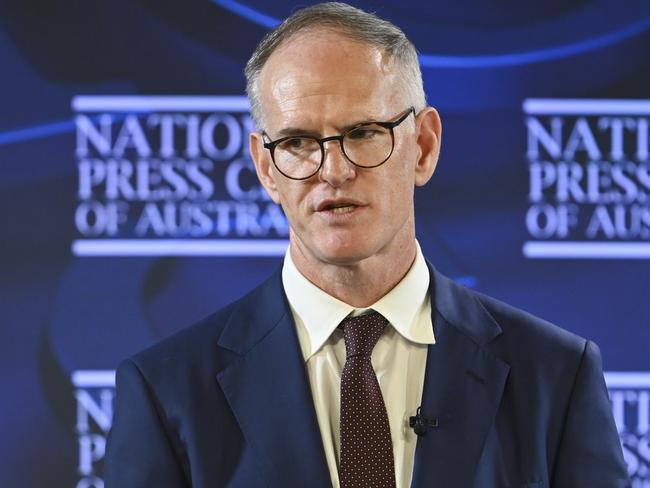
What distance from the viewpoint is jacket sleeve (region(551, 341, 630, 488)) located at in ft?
6.14

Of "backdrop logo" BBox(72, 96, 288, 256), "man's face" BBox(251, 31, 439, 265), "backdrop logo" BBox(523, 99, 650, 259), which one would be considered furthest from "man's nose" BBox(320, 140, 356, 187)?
"backdrop logo" BBox(523, 99, 650, 259)

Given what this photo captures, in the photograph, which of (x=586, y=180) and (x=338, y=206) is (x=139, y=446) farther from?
(x=586, y=180)

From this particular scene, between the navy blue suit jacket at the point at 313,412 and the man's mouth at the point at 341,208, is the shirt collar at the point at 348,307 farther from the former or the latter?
the man's mouth at the point at 341,208

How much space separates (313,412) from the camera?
188 centimetres

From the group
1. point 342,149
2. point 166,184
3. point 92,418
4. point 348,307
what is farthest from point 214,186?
point 342,149

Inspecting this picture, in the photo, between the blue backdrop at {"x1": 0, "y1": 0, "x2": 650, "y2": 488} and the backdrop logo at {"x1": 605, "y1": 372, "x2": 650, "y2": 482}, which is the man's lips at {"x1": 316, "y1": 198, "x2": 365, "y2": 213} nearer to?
the blue backdrop at {"x1": 0, "y1": 0, "x2": 650, "y2": 488}

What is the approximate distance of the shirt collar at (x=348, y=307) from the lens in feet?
6.39

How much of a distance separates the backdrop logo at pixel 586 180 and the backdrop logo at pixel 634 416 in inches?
13.7

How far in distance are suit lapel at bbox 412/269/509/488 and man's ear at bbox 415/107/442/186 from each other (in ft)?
0.60

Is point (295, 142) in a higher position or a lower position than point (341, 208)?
higher

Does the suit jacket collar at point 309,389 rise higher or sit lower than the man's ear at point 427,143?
lower

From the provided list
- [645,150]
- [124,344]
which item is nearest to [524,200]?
[645,150]

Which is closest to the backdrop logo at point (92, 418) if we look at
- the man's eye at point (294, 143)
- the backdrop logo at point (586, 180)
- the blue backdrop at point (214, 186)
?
the blue backdrop at point (214, 186)

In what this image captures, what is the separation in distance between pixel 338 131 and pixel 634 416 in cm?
185
